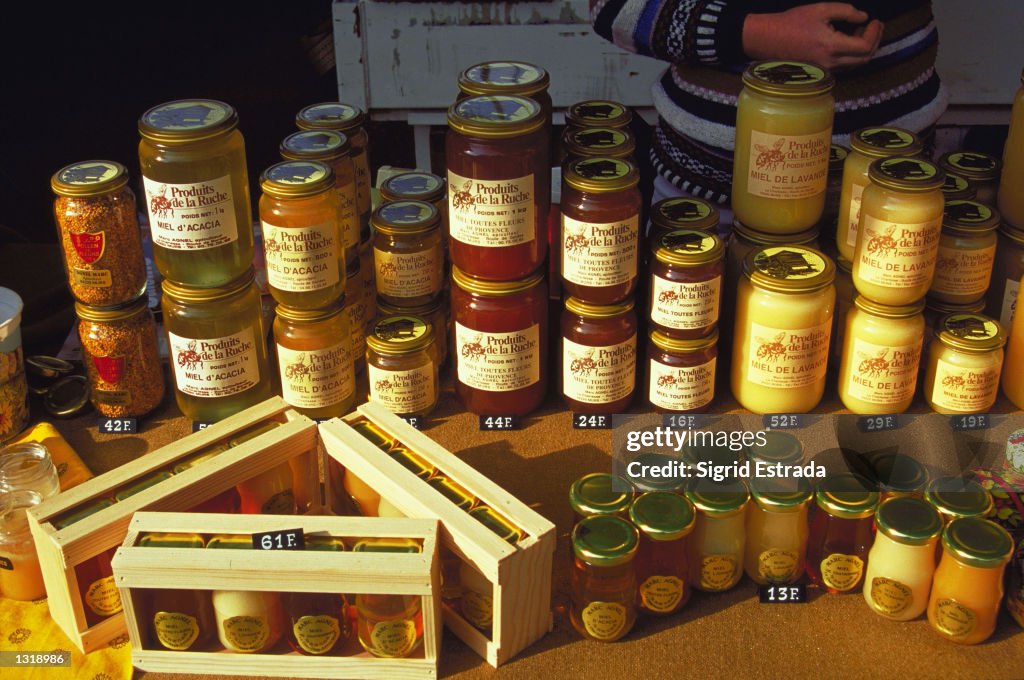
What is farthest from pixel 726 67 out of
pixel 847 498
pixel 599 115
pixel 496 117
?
pixel 847 498

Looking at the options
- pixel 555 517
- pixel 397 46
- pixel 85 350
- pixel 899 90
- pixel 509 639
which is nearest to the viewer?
A: pixel 509 639

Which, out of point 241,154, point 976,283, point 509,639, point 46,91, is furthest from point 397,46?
point 509,639

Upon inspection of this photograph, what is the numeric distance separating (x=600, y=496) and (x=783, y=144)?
539 millimetres

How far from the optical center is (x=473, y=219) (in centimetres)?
144

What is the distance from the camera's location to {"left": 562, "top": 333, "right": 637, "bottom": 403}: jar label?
153 centimetres

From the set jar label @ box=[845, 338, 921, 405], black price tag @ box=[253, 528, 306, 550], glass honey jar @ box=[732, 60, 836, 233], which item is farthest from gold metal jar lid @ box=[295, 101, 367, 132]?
A: jar label @ box=[845, 338, 921, 405]

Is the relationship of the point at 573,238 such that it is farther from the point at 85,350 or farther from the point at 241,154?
the point at 85,350

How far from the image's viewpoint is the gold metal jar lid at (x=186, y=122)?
1.38 m

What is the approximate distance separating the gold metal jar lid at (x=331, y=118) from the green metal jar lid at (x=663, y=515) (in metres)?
0.72

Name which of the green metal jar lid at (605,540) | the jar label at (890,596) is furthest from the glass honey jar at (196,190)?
the jar label at (890,596)

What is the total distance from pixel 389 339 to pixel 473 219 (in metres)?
0.21

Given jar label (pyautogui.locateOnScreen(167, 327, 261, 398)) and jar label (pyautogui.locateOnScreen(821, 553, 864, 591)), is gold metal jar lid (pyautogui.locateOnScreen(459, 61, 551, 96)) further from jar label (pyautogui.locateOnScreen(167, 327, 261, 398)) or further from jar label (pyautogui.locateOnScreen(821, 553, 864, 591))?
jar label (pyautogui.locateOnScreen(821, 553, 864, 591))

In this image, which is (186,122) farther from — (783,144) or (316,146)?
(783,144)

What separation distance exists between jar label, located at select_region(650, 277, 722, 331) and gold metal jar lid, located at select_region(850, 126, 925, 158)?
0.26 metres
